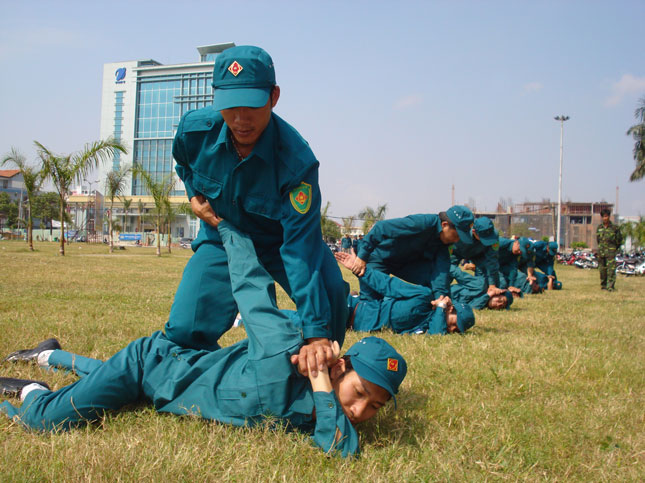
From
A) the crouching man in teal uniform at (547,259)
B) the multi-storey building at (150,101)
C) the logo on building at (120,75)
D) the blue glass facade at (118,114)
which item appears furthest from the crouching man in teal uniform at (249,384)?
the logo on building at (120,75)

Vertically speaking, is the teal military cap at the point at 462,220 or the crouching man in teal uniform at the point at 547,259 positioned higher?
the teal military cap at the point at 462,220

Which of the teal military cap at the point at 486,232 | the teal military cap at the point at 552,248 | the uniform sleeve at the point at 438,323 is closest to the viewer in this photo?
the uniform sleeve at the point at 438,323

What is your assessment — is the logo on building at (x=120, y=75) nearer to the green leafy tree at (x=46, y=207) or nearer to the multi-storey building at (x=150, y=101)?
the multi-storey building at (x=150, y=101)

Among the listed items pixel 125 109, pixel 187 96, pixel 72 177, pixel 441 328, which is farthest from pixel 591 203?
pixel 441 328

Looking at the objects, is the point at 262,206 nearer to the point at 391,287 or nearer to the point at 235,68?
the point at 235,68

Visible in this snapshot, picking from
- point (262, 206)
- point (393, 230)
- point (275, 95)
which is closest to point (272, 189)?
point (262, 206)

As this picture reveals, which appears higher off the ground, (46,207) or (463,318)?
(46,207)

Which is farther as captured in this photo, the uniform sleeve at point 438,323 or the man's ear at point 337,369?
the uniform sleeve at point 438,323

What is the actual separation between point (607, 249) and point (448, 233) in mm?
9604

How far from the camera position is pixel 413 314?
229 inches

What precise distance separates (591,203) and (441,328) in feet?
276

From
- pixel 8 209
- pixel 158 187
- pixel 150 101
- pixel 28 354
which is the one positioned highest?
pixel 150 101

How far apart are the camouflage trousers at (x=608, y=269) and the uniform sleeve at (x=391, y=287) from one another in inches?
376

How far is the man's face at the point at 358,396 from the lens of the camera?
2.51m
